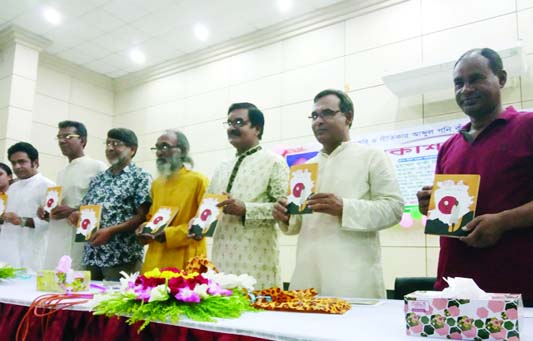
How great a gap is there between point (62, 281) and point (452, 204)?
1528 millimetres

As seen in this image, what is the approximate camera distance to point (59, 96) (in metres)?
5.99

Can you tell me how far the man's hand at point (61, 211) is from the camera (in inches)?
120

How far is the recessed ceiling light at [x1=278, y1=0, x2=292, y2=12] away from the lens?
455 cm

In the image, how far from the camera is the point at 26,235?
12.0 ft

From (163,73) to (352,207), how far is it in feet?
15.3

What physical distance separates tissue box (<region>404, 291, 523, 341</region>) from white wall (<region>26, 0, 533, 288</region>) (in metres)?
2.86

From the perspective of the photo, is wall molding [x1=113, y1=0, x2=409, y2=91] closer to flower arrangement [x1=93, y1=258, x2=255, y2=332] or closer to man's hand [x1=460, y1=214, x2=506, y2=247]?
A: man's hand [x1=460, y1=214, x2=506, y2=247]

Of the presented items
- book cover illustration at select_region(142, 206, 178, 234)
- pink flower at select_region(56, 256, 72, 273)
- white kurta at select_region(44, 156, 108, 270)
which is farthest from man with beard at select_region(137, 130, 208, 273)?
white kurta at select_region(44, 156, 108, 270)

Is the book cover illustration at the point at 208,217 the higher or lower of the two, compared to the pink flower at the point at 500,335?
higher

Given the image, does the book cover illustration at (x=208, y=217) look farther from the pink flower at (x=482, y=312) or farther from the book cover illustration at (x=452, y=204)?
the pink flower at (x=482, y=312)

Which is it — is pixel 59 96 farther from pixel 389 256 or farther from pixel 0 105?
pixel 389 256

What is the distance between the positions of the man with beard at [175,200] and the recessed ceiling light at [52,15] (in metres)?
2.86

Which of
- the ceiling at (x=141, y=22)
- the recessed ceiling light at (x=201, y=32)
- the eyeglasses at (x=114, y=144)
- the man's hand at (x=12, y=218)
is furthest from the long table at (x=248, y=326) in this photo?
the recessed ceiling light at (x=201, y=32)

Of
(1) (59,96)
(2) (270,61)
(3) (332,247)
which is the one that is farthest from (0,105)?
(3) (332,247)
